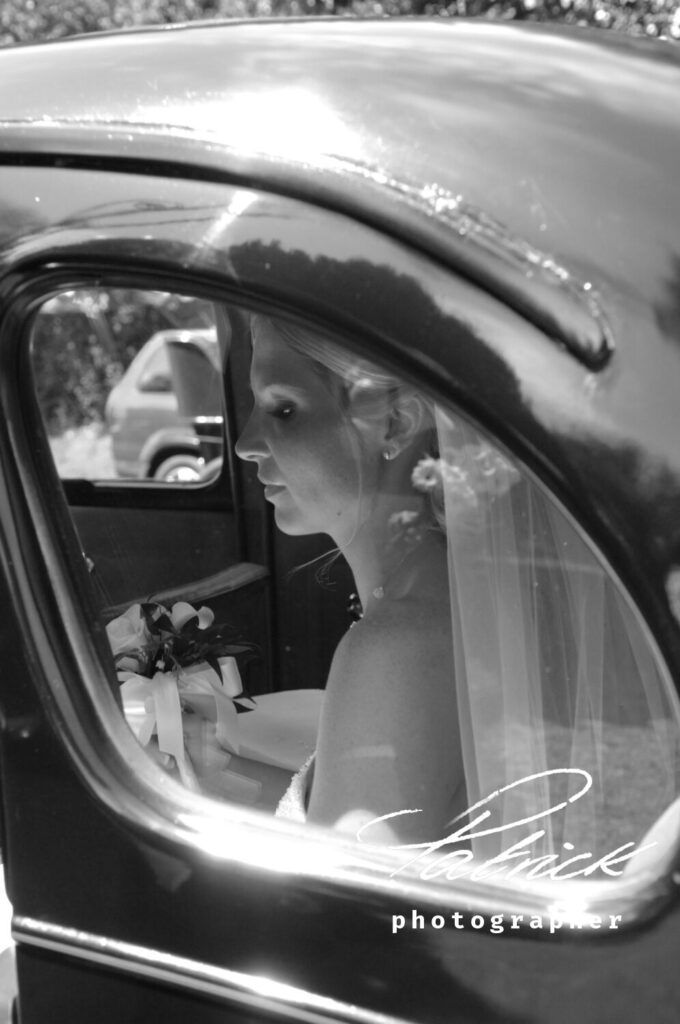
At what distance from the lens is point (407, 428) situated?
144 centimetres

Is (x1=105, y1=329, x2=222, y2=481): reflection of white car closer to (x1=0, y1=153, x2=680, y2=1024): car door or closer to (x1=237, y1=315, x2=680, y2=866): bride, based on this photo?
(x1=237, y1=315, x2=680, y2=866): bride

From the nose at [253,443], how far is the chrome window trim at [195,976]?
693 mm

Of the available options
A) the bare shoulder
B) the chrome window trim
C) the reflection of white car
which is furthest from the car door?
the reflection of white car

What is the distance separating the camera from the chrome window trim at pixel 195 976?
1143mm

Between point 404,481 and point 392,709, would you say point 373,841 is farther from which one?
point 404,481

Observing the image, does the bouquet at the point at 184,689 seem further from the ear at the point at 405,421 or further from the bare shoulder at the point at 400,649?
the ear at the point at 405,421

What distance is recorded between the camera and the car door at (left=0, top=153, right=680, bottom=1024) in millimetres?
1052

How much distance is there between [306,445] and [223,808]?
517 mm

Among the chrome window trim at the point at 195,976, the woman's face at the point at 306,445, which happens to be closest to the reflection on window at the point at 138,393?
the woman's face at the point at 306,445

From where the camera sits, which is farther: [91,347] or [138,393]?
[91,347]

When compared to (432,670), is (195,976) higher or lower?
lower

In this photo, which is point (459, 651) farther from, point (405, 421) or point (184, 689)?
point (184, 689)

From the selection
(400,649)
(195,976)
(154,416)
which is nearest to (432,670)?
(400,649)

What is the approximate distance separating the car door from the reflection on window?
122cm
